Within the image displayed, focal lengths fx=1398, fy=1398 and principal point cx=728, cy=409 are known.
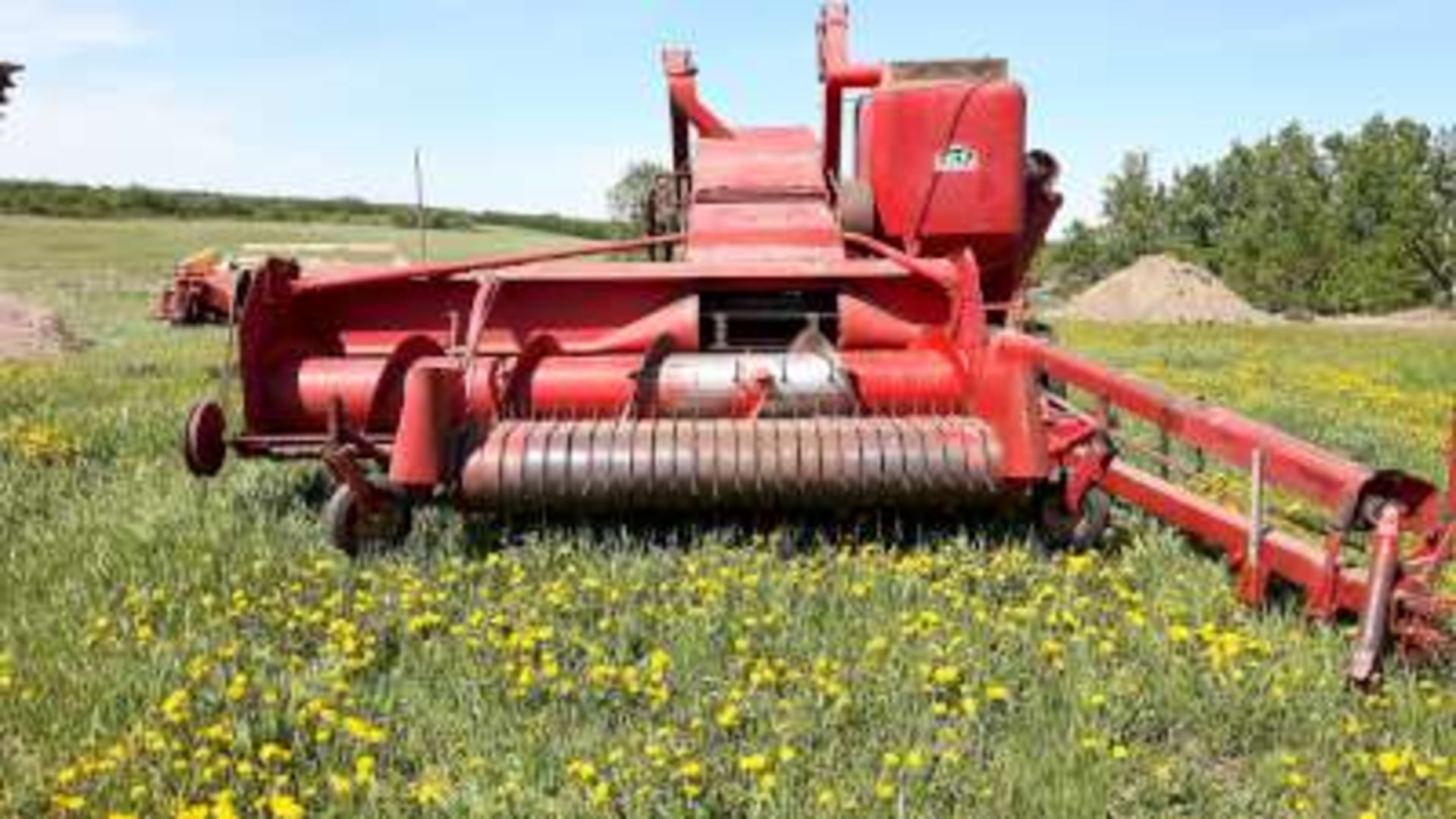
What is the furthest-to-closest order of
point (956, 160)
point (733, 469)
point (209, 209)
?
point (209, 209), point (956, 160), point (733, 469)

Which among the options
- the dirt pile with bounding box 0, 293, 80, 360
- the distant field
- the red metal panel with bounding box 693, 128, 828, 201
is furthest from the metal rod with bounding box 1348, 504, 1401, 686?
the distant field

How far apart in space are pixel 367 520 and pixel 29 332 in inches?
680

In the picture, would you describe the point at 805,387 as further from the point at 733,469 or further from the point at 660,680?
the point at 660,680

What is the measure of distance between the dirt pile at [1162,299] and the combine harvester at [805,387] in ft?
109

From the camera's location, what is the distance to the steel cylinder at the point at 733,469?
547 centimetres

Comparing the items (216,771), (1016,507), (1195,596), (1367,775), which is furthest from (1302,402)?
(216,771)

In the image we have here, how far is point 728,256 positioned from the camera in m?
7.44

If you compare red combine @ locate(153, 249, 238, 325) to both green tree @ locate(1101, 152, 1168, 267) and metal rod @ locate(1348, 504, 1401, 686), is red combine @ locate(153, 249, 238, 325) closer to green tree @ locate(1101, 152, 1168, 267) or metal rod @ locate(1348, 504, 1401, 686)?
metal rod @ locate(1348, 504, 1401, 686)

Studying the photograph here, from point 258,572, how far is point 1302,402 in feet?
32.1

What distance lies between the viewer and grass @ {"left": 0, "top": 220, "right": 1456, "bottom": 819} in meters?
3.53

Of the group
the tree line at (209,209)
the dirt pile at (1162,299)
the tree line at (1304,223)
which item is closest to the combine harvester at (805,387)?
the dirt pile at (1162,299)

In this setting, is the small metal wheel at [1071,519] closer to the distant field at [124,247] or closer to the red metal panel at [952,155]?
the red metal panel at [952,155]

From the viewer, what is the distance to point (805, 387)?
6.21 m

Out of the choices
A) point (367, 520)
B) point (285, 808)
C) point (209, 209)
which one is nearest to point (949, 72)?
point (367, 520)
